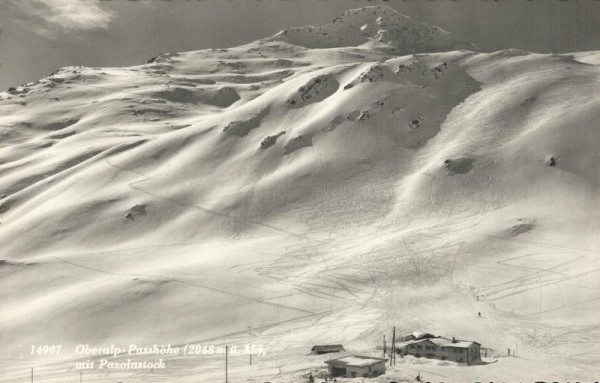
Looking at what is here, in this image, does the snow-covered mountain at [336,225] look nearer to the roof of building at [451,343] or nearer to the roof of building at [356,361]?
the roof of building at [451,343]

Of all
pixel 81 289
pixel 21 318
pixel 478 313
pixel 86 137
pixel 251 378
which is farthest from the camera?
pixel 86 137

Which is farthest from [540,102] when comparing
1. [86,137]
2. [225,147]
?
[86,137]

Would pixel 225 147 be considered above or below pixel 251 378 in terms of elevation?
above

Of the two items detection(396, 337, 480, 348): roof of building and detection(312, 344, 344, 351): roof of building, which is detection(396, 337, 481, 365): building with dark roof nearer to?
detection(396, 337, 480, 348): roof of building

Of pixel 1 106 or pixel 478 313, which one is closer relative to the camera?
pixel 478 313

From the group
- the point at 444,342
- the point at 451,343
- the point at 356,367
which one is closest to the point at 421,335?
the point at 444,342

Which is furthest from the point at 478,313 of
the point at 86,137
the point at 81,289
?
the point at 86,137

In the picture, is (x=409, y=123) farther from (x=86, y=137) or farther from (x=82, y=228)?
(x=86, y=137)

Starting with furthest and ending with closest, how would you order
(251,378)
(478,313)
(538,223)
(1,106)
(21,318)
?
(1,106) < (538,223) < (21,318) < (478,313) < (251,378)

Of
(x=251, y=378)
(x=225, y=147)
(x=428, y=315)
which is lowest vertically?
(x=251, y=378)
